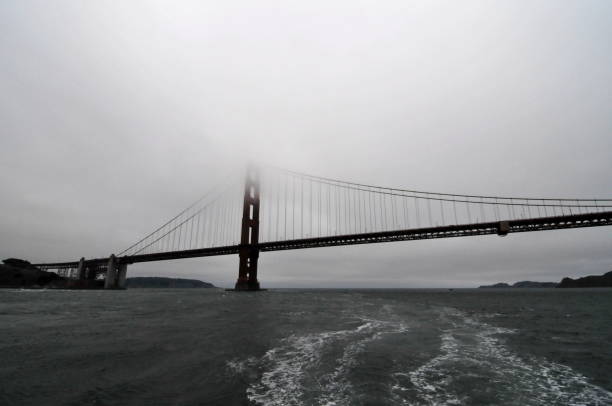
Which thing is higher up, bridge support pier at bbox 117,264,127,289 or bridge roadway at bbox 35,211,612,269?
bridge roadway at bbox 35,211,612,269

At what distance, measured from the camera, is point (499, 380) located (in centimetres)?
715

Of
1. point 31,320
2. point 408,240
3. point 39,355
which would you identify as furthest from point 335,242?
point 39,355

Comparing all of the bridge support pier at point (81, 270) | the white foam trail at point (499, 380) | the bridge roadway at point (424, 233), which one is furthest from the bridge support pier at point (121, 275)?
the white foam trail at point (499, 380)

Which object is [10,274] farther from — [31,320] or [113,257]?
[31,320]

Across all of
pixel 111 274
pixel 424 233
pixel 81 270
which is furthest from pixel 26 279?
pixel 424 233

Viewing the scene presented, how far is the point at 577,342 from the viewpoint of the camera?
1178 centimetres

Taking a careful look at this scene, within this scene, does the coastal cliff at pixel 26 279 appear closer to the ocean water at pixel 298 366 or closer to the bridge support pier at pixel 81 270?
the bridge support pier at pixel 81 270

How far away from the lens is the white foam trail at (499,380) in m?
6.09

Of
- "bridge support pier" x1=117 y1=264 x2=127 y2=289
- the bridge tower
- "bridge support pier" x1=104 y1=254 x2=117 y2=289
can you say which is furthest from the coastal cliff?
the bridge tower

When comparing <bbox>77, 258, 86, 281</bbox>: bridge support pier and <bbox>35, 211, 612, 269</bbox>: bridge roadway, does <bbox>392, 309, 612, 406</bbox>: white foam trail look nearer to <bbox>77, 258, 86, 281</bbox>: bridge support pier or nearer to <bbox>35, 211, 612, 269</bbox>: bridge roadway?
<bbox>35, 211, 612, 269</bbox>: bridge roadway

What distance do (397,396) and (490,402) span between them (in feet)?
5.89

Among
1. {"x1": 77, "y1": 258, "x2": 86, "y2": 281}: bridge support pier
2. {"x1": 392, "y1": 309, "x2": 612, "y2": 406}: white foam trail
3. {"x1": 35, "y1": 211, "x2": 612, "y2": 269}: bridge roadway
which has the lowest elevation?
{"x1": 392, "y1": 309, "x2": 612, "y2": 406}: white foam trail

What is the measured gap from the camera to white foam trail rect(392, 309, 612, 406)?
6086mm

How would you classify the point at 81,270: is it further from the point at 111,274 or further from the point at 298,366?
the point at 298,366
